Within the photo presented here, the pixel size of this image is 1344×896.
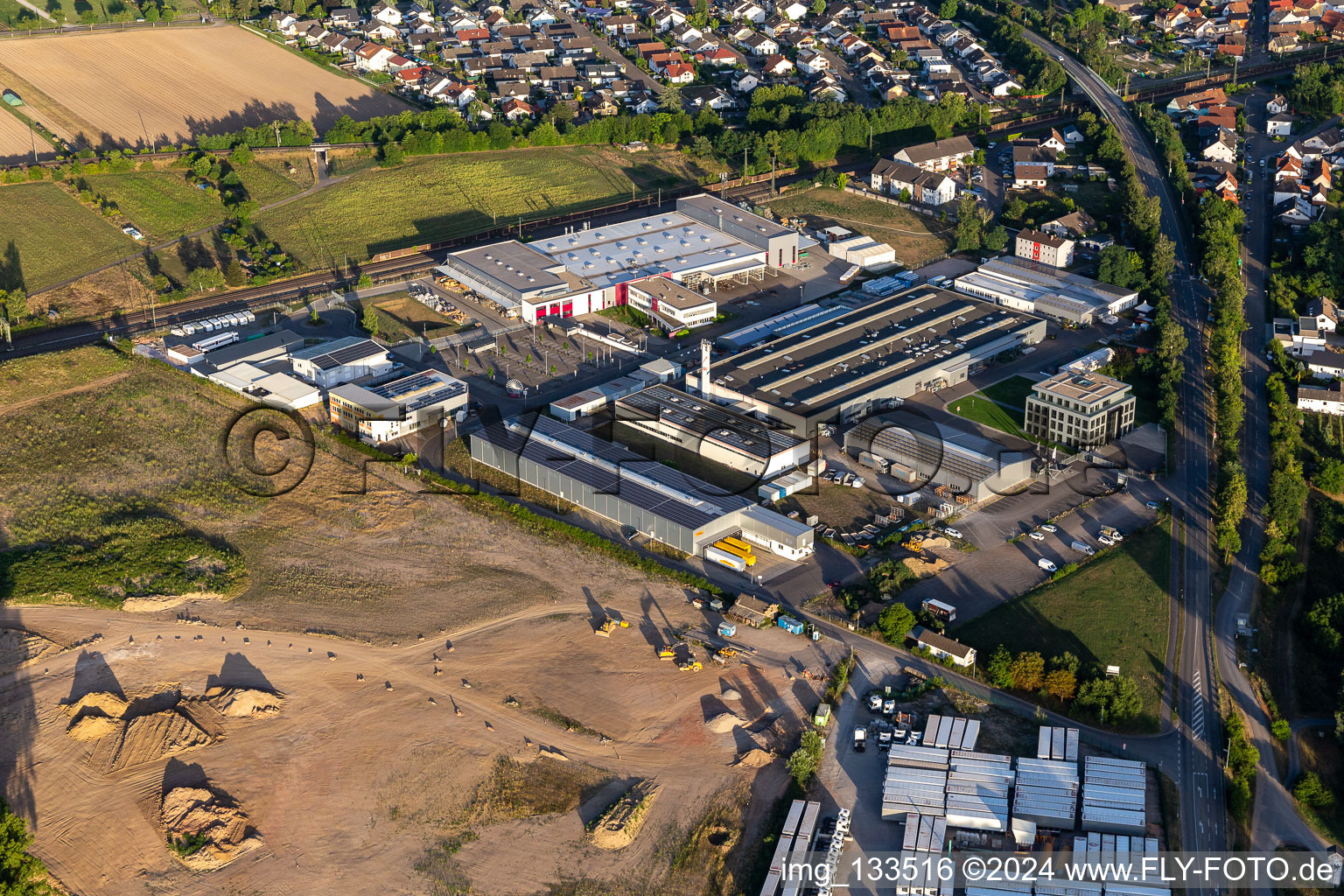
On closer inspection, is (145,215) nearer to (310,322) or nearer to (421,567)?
(310,322)

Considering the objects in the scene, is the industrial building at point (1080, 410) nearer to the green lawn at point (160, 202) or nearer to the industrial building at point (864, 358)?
the industrial building at point (864, 358)

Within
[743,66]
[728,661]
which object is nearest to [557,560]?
[728,661]

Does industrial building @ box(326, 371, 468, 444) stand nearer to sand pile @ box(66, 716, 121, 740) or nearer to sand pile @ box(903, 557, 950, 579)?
sand pile @ box(66, 716, 121, 740)

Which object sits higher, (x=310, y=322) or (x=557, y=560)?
(x=310, y=322)

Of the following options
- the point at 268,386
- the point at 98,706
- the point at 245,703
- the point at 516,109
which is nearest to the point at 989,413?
the point at 268,386

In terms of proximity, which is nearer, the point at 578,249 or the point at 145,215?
the point at 578,249

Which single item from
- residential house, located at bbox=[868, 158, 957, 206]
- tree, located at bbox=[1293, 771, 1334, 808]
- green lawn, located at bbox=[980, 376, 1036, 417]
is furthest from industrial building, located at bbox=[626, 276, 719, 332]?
tree, located at bbox=[1293, 771, 1334, 808]
